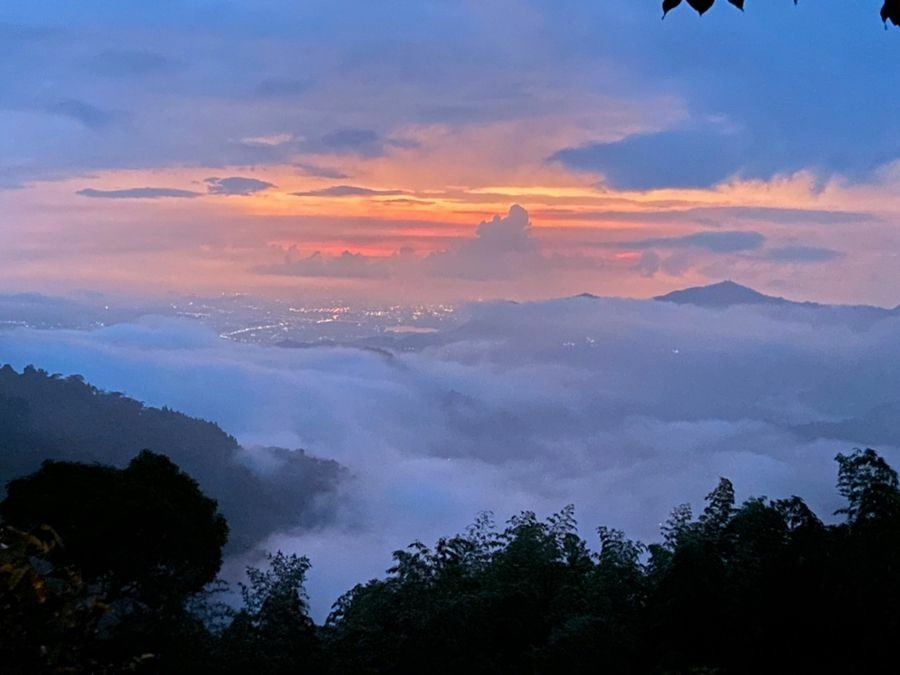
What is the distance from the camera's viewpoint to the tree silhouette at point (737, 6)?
11.0 feet

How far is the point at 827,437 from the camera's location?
161 meters

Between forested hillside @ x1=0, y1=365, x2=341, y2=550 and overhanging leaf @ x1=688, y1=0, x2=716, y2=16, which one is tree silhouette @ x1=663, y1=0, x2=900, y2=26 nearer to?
overhanging leaf @ x1=688, y1=0, x2=716, y2=16

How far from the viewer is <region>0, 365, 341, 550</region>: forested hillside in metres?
67.5

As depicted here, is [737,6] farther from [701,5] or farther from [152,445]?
[152,445]

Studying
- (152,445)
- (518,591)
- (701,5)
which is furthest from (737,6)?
(152,445)

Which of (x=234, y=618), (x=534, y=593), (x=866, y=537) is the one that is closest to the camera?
(x=866, y=537)

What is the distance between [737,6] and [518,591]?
12.0 metres

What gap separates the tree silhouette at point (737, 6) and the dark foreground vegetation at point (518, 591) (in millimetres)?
6782

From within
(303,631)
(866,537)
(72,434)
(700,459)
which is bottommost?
(303,631)

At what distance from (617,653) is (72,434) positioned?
236 ft

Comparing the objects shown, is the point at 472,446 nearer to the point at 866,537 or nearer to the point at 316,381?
the point at 316,381

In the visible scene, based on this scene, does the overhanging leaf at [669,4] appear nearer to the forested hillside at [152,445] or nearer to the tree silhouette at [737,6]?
the tree silhouette at [737,6]

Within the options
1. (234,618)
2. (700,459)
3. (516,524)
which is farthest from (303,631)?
(700,459)

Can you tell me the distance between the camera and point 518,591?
46.9ft
